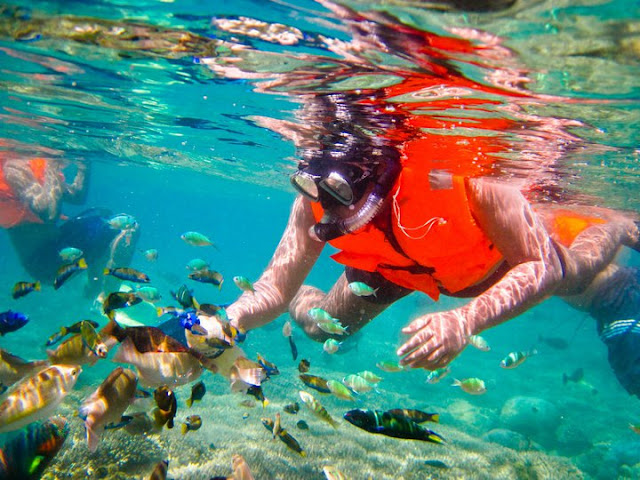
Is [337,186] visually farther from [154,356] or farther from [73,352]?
[73,352]

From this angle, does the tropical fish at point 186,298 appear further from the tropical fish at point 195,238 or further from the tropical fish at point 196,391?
the tropical fish at point 195,238

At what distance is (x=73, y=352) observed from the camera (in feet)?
9.77

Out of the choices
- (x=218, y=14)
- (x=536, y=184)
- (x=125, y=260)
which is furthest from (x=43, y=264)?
(x=536, y=184)

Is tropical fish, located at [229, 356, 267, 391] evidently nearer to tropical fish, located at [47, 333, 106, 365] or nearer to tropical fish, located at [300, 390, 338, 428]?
tropical fish, located at [47, 333, 106, 365]

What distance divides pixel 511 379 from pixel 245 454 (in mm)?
25868

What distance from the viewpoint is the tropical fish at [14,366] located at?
3072 millimetres

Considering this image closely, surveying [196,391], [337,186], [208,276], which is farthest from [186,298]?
[337,186]

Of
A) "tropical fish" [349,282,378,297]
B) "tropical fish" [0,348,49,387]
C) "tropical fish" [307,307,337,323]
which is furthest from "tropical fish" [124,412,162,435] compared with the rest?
"tropical fish" [349,282,378,297]

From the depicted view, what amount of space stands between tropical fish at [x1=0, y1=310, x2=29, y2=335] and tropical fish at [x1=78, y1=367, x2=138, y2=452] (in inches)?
94.3

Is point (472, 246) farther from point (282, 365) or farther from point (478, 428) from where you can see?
point (282, 365)

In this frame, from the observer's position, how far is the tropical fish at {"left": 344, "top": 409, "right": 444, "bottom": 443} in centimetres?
261

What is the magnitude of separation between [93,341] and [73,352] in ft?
1.46

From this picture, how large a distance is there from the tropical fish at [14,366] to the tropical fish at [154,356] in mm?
1149

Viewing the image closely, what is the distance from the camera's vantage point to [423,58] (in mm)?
5363
